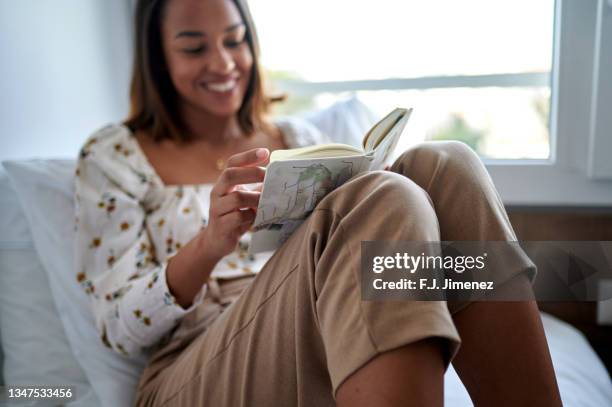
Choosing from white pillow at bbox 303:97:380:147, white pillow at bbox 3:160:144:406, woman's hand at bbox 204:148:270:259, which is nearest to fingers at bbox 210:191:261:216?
woman's hand at bbox 204:148:270:259

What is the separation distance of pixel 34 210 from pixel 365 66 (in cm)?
97

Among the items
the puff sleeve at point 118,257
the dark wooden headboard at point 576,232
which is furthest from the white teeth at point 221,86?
the dark wooden headboard at point 576,232

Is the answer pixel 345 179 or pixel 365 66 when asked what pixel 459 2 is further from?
pixel 345 179

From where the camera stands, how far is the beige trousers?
0.56 m

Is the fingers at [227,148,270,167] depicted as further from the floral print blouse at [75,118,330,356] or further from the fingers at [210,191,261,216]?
the floral print blouse at [75,118,330,356]

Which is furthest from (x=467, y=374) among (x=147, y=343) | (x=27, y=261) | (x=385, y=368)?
(x=27, y=261)

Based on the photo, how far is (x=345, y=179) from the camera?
0.76 metres

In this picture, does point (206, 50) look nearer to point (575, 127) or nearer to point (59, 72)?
point (59, 72)

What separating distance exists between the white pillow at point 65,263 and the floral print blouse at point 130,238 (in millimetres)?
51

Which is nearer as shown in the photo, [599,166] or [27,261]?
[27,261]

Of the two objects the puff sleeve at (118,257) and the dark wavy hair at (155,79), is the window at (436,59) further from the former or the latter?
the puff sleeve at (118,257)

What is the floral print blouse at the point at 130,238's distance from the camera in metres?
0.96

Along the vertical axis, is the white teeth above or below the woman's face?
below

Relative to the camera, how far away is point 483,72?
1562 mm
